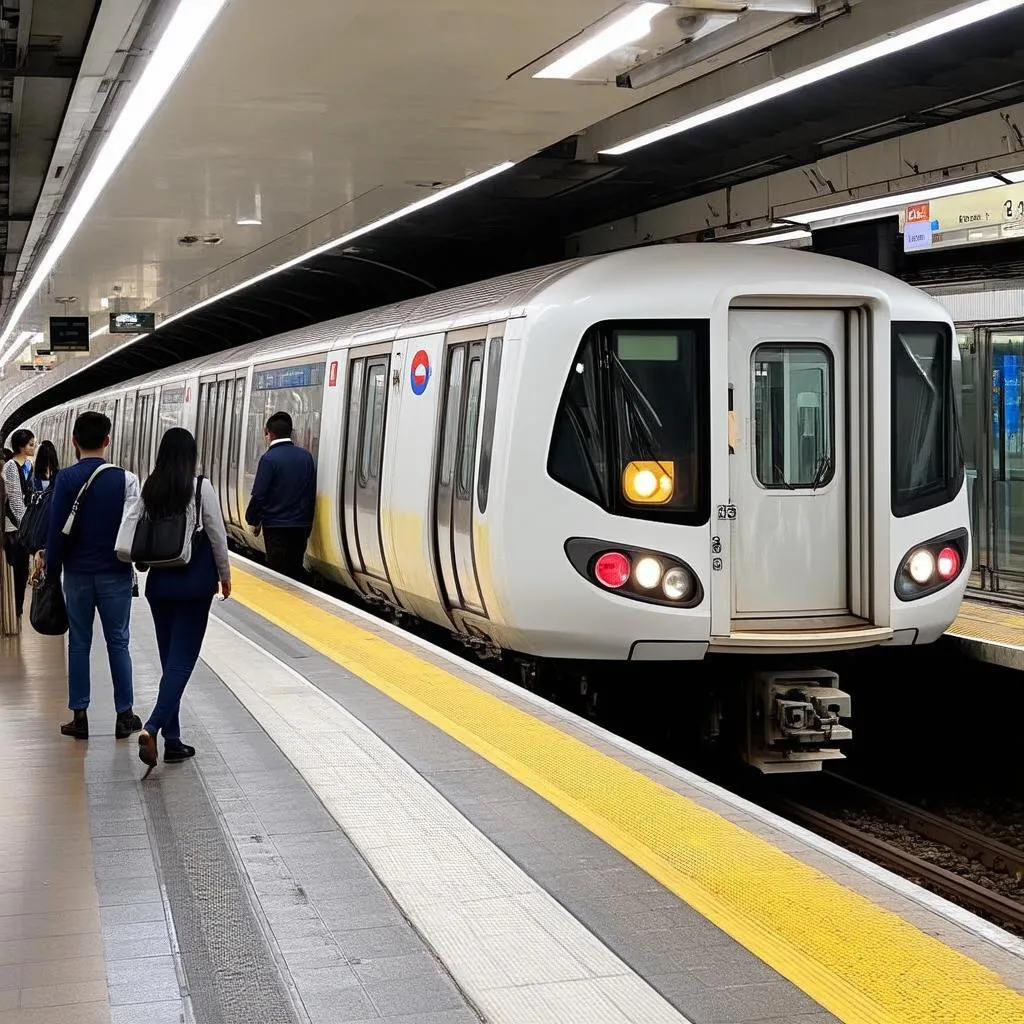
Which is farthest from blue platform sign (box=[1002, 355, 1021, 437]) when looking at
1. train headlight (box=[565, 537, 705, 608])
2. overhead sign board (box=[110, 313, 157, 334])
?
overhead sign board (box=[110, 313, 157, 334])

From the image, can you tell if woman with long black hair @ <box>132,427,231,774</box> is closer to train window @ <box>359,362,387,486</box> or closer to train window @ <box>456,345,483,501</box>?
train window @ <box>456,345,483,501</box>

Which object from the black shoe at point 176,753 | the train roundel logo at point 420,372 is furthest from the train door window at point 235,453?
the black shoe at point 176,753

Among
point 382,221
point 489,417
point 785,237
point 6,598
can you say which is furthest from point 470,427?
point 785,237

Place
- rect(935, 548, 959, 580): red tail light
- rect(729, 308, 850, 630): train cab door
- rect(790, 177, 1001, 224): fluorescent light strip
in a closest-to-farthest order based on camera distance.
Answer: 1. rect(729, 308, 850, 630): train cab door
2. rect(935, 548, 959, 580): red tail light
3. rect(790, 177, 1001, 224): fluorescent light strip

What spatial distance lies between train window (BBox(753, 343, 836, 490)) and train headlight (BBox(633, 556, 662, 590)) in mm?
758

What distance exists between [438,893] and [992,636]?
5105 mm

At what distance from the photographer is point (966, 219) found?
10.3m

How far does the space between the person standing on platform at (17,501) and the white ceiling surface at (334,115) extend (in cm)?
209

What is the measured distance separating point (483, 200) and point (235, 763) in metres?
10.7

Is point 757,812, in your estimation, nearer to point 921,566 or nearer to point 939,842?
point 939,842

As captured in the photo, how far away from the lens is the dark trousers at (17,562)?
410 inches

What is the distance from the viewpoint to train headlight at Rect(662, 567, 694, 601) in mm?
7254

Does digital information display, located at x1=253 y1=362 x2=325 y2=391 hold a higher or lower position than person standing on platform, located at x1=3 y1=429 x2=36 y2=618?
higher

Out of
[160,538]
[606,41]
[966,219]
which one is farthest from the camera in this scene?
[966,219]
